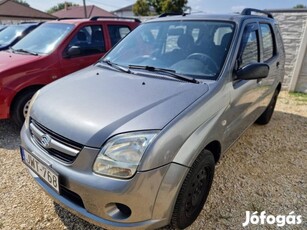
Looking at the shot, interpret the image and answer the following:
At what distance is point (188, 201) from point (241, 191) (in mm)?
889

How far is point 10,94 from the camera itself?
3.34 meters

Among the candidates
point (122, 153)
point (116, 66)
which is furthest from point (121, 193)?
point (116, 66)

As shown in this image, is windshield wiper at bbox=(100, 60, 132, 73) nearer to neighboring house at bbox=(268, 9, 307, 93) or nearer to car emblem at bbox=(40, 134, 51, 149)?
car emblem at bbox=(40, 134, 51, 149)

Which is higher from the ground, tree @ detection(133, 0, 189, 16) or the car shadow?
tree @ detection(133, 0, 189, 16)

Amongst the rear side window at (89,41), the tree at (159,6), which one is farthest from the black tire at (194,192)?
the tree at (159,6)

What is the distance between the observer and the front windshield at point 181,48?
2.26m

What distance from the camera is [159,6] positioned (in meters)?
29.1

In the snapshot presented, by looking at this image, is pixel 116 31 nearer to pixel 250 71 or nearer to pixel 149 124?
pixel 250 71

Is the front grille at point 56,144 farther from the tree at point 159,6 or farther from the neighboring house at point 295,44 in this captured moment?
the tree at point 159,6

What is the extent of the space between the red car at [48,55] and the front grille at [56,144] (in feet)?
6.07

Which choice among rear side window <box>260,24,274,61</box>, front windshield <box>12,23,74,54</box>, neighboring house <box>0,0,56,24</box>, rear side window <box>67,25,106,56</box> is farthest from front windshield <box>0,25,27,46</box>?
neighboring house <box>0,0,56,24</box>

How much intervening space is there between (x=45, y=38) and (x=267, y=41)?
11.4ft

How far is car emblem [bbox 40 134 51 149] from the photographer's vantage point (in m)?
1.72

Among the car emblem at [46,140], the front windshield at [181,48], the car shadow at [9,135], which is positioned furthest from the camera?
the car shadow at [9,135]
